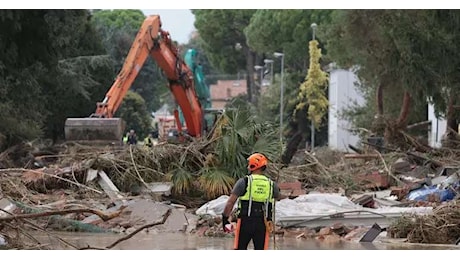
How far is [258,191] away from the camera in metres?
10.9

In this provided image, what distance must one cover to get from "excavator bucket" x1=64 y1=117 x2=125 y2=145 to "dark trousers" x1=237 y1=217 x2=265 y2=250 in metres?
13.9

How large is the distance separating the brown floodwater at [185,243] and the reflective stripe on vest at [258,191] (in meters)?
2.81

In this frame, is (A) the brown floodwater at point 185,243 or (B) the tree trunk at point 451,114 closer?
(A) the brown floodwater at point 185,243

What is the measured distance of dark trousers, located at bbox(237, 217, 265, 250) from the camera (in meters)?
10.8

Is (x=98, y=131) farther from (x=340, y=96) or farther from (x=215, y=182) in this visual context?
(x=340, y=96)

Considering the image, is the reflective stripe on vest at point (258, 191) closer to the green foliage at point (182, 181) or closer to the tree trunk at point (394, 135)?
the green foliage at point (182, 181)

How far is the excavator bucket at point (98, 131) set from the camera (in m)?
24.5

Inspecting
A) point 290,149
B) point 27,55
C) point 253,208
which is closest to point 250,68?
point 27,55

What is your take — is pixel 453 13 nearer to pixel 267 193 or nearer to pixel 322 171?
pixel 322 171

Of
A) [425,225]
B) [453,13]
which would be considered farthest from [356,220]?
[453,13]

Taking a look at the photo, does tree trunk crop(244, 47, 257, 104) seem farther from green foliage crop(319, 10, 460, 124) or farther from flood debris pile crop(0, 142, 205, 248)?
flood debris pile crop(0, 142, 205, 248)

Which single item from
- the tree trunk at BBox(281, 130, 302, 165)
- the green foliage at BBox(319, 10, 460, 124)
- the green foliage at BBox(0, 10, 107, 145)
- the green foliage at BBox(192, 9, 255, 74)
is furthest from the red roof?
the tree trunk at BBox(281, 130, 302, 165)

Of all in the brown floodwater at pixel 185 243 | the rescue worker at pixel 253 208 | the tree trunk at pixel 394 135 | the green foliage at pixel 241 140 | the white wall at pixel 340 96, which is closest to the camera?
the rescue worker at pixel 253 208

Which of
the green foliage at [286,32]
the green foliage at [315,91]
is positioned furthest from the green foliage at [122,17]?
the green foliage at [315,91]
